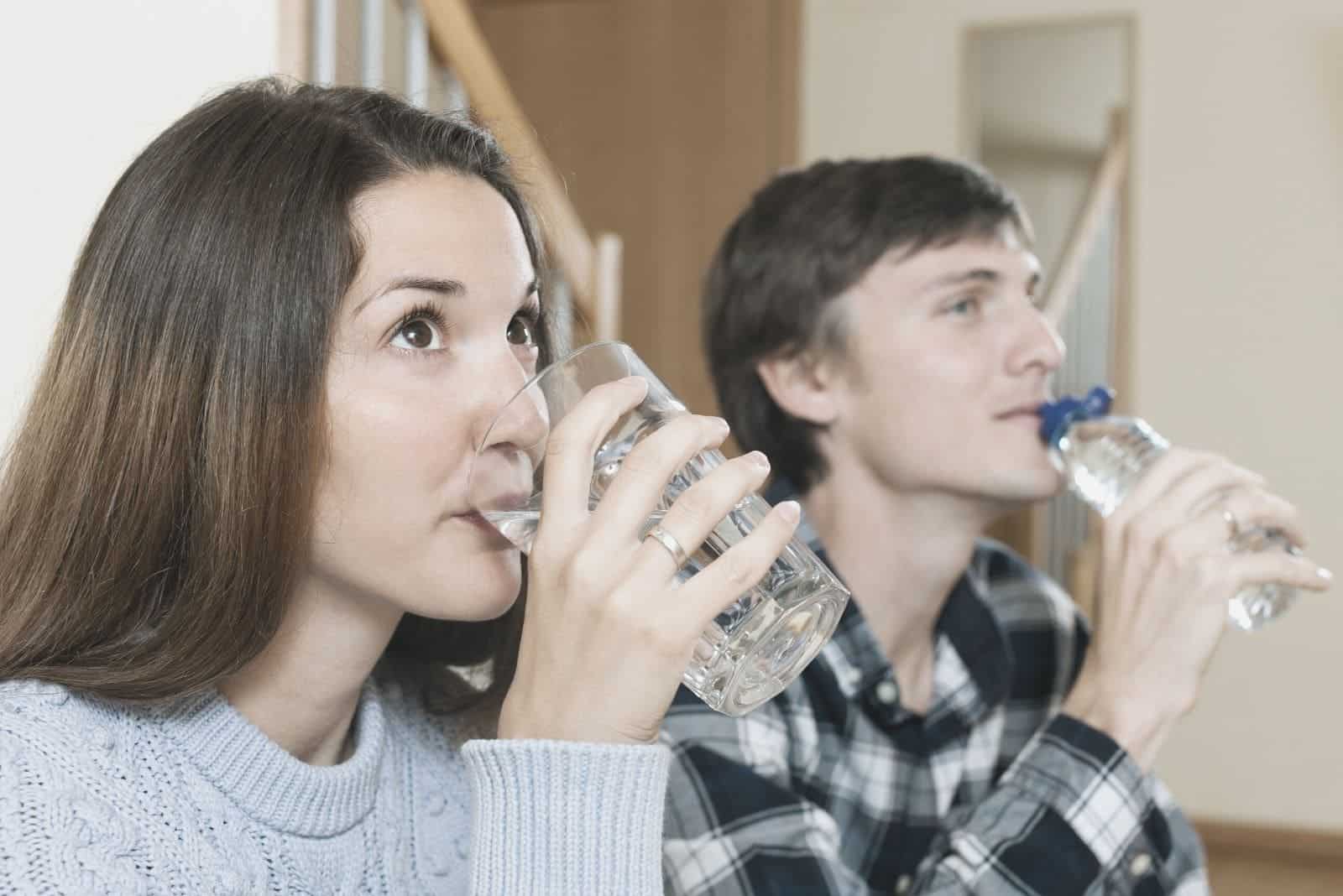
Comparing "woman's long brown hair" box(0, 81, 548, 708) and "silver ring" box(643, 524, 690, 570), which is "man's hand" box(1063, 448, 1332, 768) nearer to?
"silver ring" box(643, 524, 690, 570)

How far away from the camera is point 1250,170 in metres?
3.39

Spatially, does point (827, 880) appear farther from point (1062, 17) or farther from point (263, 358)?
point (1062, 17)

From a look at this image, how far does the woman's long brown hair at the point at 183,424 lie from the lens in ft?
2.53

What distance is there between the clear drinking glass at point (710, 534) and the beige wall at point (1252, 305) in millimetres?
2921

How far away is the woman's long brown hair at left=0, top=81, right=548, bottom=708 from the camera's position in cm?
77

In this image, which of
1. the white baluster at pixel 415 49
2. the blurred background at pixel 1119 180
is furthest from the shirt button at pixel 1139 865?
the blurred background at pixel 1119 180

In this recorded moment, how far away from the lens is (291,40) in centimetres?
117

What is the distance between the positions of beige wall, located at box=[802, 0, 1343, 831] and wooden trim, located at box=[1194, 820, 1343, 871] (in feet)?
0.11

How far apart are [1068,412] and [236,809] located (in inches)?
36.8

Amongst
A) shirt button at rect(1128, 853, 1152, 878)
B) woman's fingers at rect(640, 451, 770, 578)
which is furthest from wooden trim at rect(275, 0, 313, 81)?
shirt button at rect(1128, 853, 1152, 878)

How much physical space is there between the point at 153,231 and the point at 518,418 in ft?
0.85

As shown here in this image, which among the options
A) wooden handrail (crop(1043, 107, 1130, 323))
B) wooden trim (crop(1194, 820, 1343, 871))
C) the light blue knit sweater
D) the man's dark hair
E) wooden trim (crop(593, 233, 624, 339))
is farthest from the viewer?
wooden handrail (crop(1043, 107, 1130, 323))

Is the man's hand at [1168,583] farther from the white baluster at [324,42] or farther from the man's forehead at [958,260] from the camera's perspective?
the white baluster at [324,42]

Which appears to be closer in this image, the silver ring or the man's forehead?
the silver ring
